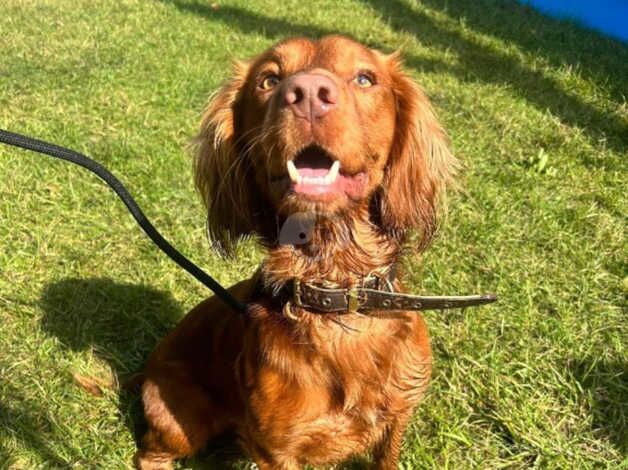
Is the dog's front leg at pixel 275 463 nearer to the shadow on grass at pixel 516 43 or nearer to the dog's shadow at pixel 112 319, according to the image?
the dog's shadow at pixel 112 319

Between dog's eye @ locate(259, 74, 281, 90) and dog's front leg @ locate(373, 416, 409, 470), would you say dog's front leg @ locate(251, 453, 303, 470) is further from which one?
dog's eye @ locate(259, 74, 281, 90)

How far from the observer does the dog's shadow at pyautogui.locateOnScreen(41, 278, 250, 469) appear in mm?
3014

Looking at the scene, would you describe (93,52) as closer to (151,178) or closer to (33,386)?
(151,178)

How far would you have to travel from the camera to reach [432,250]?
3580 mm

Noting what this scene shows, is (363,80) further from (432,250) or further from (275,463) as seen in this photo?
(432,250)

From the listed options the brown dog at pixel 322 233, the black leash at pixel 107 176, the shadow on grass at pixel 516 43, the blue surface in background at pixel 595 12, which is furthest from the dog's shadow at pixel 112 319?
the blue surface in background at pixel 595 12

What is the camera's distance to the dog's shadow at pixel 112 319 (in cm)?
301

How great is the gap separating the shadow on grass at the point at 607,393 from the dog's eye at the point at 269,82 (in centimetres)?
185

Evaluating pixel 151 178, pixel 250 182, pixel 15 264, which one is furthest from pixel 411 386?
pixel 151 178

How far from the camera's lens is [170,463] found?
2.51m

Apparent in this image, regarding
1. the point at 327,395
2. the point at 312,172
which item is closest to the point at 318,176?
the point at 312,172

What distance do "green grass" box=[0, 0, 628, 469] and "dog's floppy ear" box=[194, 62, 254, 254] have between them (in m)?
0.86

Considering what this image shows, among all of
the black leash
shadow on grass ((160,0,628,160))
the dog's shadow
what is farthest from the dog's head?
shadow on grass ((160,0,628,160))

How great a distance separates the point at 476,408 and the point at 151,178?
2.63 metres
